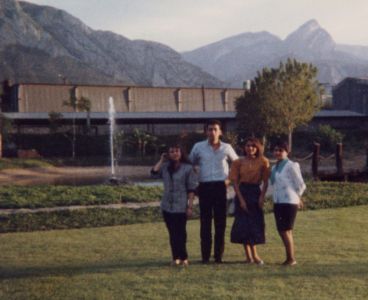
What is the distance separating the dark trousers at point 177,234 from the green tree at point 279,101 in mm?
36191

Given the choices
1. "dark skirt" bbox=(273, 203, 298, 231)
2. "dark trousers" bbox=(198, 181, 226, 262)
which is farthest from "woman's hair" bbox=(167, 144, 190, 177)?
"dark skirt" bbox=(273, 203, 298, 231)

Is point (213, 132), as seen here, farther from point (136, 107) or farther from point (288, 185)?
point (136, 107)

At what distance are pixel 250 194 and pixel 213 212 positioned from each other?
56 centimetres

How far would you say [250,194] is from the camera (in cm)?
753

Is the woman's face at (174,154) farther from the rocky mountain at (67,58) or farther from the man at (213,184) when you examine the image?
the rocky mountain at (67,58)

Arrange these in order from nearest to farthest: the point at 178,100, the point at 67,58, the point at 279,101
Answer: the point at 279,101 < the point at 178,100 < the point at 67,58

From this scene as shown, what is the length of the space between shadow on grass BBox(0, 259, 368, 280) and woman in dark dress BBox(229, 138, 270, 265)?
359 mm

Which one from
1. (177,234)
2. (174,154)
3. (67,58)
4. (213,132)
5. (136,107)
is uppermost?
(67,58)

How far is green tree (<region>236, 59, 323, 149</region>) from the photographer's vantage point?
143ft

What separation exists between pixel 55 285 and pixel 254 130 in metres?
38.5

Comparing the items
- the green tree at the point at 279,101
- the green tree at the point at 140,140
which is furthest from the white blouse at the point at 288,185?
the green tree at the point at 279,101

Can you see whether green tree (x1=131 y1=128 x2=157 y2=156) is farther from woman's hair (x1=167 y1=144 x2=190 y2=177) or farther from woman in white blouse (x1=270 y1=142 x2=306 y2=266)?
woman in white blouse (x1=270 y1=142 x2=306 y2=266)

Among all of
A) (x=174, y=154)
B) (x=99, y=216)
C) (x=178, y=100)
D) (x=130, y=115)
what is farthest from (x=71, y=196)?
(x=178, y=100)

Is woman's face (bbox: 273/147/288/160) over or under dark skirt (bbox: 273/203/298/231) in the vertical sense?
over
